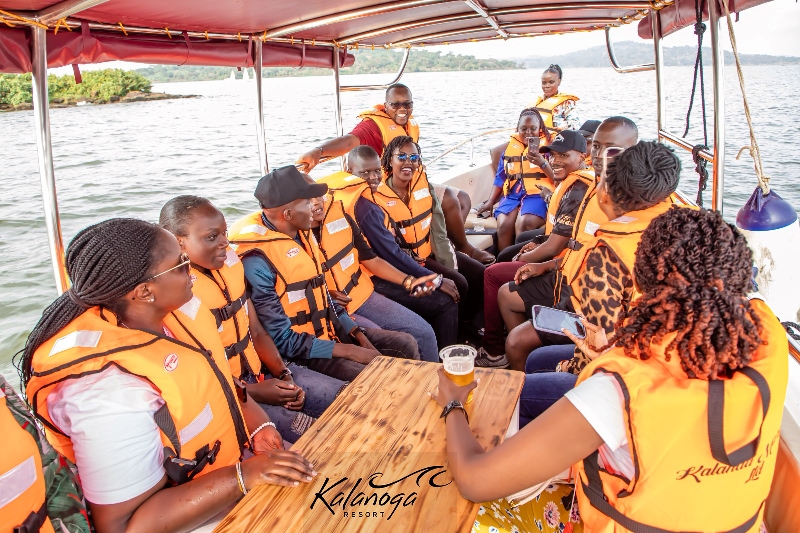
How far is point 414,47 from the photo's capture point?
5734 mm

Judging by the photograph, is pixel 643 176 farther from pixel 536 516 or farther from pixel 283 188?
pixel 283 188

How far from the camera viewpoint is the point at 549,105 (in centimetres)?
618

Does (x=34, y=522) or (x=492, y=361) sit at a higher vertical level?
(x=34, y=522)

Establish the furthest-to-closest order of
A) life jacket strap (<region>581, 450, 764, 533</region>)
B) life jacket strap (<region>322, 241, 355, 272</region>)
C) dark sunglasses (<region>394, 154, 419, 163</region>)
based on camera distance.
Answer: dark sunglasses (<region>394, 154, 419, 163</region>) → life jacket strap (<region>322, 241, 355, 272</region>) → life jacket strap (<region>581, 450, 764, 533</region>)

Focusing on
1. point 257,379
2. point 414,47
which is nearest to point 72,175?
point 414,47

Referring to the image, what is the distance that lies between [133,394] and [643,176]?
204 centimetres

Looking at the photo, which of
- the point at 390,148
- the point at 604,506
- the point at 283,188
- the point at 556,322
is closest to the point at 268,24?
the point at 390,148

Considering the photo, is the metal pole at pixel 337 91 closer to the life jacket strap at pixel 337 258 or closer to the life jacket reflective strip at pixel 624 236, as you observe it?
the life jacket strap at pixel 337 258

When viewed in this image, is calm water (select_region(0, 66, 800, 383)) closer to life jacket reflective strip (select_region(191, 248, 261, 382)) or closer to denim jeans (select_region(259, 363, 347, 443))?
life jacket reflective strip (select_region(191, 248, 261, 382))

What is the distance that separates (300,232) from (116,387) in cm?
154

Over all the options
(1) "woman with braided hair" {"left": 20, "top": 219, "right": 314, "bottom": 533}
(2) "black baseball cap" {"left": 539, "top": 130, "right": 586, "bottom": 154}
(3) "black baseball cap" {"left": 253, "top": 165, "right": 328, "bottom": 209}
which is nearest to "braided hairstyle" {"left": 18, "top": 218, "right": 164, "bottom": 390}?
(1) "woman with braided hair" {"left": 20, "top": 219, "right": 314, "bottom": 533}

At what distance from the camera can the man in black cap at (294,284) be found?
2.68 m

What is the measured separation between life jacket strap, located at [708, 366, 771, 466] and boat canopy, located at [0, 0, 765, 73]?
2.06 meters

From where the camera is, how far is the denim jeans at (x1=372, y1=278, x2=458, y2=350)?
3.57m
